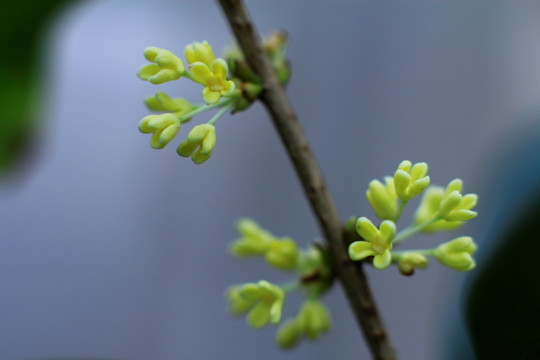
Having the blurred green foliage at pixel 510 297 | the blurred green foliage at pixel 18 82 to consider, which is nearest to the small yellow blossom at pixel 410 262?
the blurred green foliage at pixel 510 297

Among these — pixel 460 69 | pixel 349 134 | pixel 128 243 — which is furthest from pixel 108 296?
pixel 460 69

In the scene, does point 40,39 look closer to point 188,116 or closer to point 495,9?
point 188,116

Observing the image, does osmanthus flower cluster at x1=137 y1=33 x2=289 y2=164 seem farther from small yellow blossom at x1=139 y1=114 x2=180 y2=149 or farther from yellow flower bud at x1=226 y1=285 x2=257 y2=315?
yellow flower bud at x1=226 y1=285 x2=257 y2=315

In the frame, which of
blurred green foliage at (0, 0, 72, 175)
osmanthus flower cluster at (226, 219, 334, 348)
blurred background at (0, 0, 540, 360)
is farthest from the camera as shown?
blurred background at (0, 0, 540, 360)

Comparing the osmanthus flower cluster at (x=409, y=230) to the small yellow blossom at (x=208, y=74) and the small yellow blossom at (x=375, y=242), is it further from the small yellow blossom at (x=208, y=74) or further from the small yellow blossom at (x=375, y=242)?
the small yellow blossom at (x=208, y=74)

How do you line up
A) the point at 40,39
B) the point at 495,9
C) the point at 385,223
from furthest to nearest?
the point at 495,9
the point at 40,39
the point at 385,223

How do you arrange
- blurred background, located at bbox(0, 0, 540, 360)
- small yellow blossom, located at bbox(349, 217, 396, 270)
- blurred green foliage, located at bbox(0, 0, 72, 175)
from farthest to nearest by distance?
blurred background, located at bbox(0, 0, 540, 360)
blurred green foliage, located at bbox(0, 0, 72, 175)
small yellow blossom, located at bbox(349, 217, 396, 270)

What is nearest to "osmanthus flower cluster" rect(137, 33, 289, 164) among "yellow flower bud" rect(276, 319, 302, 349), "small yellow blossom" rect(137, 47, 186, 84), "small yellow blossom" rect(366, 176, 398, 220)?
"small yellow blossom" rect(137, 47, 186, 84)
